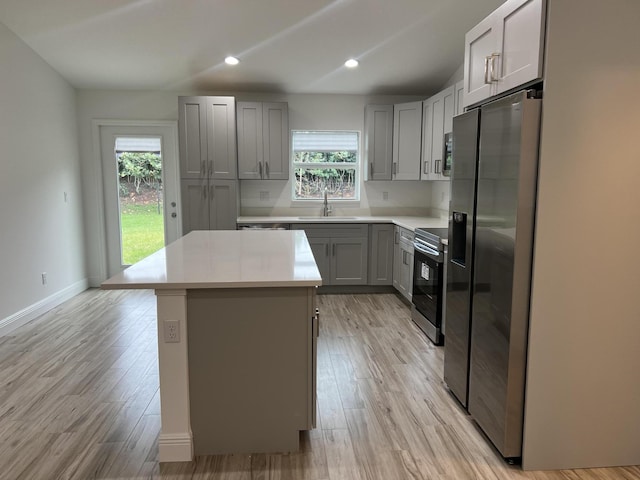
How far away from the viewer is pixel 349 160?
5.64 meters

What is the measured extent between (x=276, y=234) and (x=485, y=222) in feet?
5.91

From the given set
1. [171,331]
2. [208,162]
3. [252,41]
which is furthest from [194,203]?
[171,331]

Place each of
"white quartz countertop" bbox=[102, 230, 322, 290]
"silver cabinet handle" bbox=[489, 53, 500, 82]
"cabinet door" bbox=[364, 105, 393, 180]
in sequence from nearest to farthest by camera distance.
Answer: "white quartz countertop" bbox=[102, 230, 322, 290]
"silver cabinet handle" bbox=[489, 53, 500, 82]
"cabinet door" bbox=[364, 105, 393, 180]

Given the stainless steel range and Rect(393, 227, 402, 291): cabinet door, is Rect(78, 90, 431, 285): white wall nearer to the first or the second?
Rect(393, 227, 402, 291): cabinet door

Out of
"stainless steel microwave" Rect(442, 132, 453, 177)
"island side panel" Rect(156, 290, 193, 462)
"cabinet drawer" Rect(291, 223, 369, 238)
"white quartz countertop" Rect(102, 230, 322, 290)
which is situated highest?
"stainless steel microwave" Rect(442, 132, 453, 177)

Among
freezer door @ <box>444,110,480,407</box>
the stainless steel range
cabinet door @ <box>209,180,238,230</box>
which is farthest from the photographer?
cabinet door @ <box>209,180,238,230</box>

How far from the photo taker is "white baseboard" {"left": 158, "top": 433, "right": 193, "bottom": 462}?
2.08 metres

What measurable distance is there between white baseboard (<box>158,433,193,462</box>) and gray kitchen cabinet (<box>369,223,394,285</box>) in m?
3.34

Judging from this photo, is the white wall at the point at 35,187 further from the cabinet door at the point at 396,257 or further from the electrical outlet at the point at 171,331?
the cabinet door at the point at 396,257

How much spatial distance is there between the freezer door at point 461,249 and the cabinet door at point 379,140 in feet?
8.86

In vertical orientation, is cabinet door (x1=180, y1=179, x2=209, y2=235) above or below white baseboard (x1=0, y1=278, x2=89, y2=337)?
above

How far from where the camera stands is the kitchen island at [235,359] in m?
2.03

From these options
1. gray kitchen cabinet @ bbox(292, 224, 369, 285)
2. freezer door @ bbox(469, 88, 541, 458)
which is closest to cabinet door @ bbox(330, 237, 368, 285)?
gray kitchen cabinet @ bbox(292, 224, 369, 285)

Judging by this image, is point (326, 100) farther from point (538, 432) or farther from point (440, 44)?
point (538, 432)
